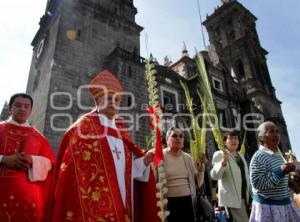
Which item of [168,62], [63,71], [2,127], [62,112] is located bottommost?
[2,127]

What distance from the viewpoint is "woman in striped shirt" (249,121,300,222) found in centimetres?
306

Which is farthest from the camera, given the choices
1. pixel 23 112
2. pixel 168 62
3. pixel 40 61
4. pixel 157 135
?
pixel 168 62

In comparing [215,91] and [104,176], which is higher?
[215,91]

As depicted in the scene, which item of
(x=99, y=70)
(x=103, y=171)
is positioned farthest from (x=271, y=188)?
(x=99, y=70)

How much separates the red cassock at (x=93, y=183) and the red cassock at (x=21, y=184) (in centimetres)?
37

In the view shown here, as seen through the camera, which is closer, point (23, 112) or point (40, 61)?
point (23, 112)

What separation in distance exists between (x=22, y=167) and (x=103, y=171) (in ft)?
2.95

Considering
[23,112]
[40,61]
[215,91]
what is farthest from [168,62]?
[23,112]

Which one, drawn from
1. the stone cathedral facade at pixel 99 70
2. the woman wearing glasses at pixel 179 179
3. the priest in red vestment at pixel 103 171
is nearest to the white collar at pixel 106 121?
the priest in red vestment at pixel 103 171

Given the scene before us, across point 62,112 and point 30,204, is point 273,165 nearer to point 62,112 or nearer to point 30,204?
point 30,204

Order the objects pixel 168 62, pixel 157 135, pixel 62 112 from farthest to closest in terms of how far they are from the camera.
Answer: pixel 168 62 < pixel 62 112 < pixel 157 135

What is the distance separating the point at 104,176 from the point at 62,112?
11.3 m

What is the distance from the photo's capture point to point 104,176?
2.81 meters

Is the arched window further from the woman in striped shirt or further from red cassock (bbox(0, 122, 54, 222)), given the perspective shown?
red cassock (bbox(0, 122, 54, 222))
